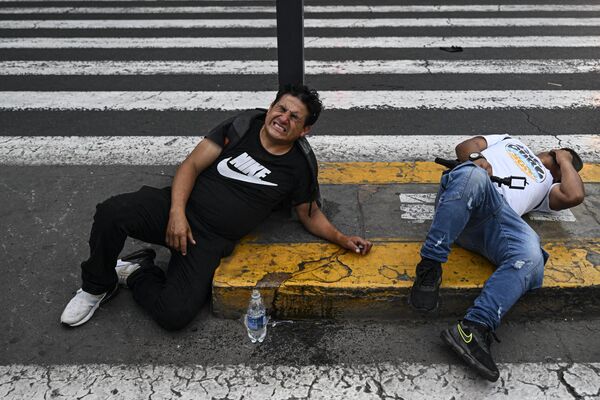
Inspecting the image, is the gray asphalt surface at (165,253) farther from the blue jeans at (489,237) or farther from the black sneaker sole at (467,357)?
the blue jeans at (489,237)

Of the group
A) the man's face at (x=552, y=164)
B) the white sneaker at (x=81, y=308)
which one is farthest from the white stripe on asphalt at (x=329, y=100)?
the white sneaker at (x=81, y=308)

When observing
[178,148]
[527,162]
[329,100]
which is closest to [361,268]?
[527,162]

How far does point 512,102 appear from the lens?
639 centimetres

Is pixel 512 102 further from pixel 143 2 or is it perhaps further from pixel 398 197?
pixel 143 2

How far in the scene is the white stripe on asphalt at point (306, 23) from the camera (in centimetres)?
875

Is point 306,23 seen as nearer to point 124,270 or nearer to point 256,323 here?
point 124,270

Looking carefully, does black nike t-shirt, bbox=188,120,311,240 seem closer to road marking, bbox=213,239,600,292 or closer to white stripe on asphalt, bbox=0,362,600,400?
road marking, bbox=213,239,600,292

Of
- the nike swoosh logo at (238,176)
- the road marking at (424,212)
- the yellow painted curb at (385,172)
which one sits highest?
the nike swoosh logo at (238,176)

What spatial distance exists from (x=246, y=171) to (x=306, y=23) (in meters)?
5.62

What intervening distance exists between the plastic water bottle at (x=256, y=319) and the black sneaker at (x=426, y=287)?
0.82m

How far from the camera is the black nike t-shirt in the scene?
372 centimetres

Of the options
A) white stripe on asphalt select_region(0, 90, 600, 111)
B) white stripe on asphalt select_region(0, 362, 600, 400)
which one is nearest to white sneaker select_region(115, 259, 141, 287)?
white stripe on asphalt select_region(0, 362, 600, 400)

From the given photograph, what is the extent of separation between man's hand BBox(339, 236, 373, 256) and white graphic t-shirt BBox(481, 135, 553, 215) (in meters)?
0.85

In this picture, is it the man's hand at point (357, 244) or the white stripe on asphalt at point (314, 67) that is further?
the white stripe on asphalt at point (314, 67)
